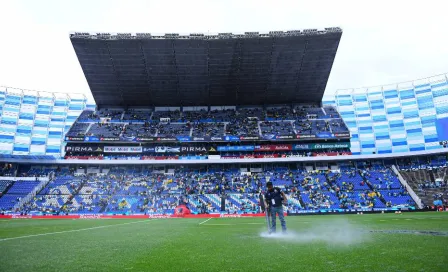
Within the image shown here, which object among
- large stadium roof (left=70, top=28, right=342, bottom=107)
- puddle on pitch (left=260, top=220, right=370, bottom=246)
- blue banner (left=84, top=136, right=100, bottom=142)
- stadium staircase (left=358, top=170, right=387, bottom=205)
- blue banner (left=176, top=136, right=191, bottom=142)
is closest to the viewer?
puddle on pitch (left=260, top=220, right=370, bottom=246)

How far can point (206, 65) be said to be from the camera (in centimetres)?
4691

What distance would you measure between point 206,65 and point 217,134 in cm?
1164

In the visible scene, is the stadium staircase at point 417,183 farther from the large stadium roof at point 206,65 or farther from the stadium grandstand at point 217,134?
the large stadium roof at point 206,65

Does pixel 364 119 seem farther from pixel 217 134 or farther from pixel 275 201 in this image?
pixel 275 201

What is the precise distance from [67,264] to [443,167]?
180 feet

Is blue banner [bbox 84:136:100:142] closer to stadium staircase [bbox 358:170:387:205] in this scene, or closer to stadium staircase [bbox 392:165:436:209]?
stadium staircase [bbox 358:170:387:205]

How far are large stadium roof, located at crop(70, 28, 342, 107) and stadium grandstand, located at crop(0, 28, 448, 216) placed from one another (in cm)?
19

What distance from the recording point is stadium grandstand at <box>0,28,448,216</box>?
42.2 m

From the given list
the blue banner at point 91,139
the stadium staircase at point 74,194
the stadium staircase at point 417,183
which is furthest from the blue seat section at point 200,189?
the blue banner at point 91,139

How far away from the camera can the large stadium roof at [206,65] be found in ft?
144

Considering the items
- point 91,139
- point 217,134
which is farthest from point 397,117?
point 91,139

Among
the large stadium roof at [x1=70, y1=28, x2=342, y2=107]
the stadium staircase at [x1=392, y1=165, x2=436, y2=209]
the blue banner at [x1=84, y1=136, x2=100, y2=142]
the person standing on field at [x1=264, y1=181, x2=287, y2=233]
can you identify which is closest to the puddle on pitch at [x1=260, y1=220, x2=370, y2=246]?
the person standing on field at [x1=264, y1=181, x2=287, y2=233]

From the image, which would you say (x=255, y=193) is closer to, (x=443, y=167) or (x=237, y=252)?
(x=443, y=167)

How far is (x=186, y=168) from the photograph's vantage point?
Answer: 5066cm
